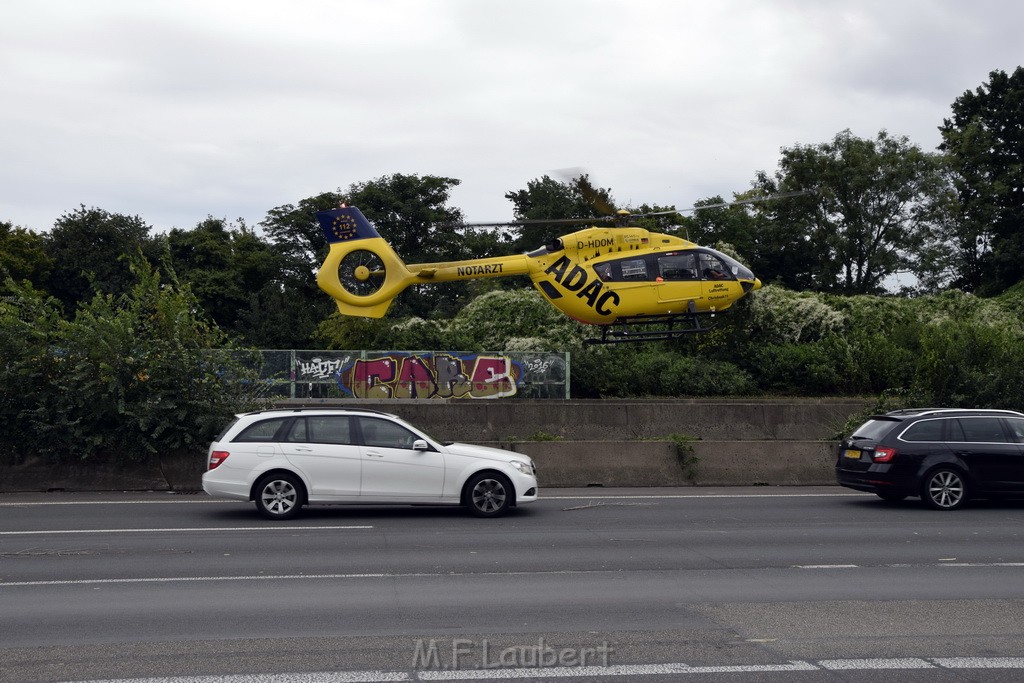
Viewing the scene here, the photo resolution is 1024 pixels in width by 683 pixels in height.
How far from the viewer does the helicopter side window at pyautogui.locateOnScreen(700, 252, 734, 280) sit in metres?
24.7

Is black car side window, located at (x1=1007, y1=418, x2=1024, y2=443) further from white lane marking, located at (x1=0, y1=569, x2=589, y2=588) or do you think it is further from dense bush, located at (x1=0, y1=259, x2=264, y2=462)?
dense bush, located at (x1=0, y1=259, x2=264, y2=462)

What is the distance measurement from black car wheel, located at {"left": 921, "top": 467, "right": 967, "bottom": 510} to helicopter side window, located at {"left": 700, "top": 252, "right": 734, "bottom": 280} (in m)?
9.90

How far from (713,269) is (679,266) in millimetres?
814

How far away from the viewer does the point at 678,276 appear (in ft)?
81.0

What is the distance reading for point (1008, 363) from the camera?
2150cm

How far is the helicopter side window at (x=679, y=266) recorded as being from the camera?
24656 millimetres

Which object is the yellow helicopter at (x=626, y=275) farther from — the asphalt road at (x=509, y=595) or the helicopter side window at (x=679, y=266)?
the asphalt road at (x=509, y=595)

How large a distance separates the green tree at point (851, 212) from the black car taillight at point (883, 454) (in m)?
36.1

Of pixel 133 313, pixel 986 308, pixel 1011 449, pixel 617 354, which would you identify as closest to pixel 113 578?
pixel 133 313

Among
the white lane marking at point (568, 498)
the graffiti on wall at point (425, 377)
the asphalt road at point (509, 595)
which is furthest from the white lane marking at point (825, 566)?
the graffiti on wall at point (425, 377)

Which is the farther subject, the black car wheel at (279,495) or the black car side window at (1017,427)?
the black car side window at (1017,427)


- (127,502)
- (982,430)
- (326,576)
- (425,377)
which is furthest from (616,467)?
(425,377)

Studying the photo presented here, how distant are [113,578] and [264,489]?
4.02 metres

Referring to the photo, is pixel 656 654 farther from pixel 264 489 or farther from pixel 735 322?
pixel 735 322
